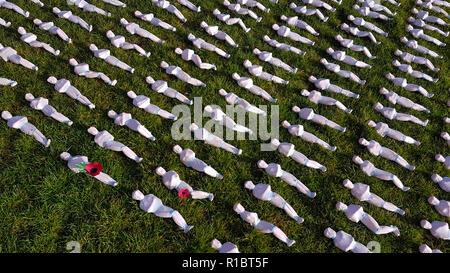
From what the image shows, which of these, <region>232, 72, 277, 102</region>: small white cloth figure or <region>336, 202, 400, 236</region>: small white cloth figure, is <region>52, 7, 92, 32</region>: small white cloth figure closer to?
<region>232, 72, 277, 102</region>: small white cloth figure

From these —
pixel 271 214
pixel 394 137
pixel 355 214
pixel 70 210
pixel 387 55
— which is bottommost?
pixel 70 210

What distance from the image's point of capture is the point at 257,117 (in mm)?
4211

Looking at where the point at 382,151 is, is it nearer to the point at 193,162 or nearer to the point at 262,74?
the point at 262,74

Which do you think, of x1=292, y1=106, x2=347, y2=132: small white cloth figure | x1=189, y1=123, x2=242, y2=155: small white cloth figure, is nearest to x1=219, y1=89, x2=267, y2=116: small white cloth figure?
x1=292, y1=106, x2=347, y2=132: small white cloth figure

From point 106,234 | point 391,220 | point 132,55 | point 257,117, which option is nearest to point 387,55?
point 257,117

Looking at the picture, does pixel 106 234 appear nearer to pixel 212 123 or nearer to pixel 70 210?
pixel 70 210

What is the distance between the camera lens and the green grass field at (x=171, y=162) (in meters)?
3.14

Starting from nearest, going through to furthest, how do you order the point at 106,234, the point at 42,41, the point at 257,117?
the point at 106,234 → the point at 257,117 → the point at 42,41

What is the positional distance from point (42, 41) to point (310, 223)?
4079mm

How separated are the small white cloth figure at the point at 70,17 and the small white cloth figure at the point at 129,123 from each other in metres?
1.76

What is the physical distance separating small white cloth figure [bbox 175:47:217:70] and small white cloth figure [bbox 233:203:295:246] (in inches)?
81.4

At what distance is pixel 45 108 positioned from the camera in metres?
3.88

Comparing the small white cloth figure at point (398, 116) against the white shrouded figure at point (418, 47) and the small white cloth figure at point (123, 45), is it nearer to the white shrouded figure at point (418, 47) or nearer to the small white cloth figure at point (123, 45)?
the white shrouded figure at point (418, 47)

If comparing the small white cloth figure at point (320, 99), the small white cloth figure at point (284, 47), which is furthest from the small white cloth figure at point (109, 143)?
the small white cloth figure at point (284, 47)
